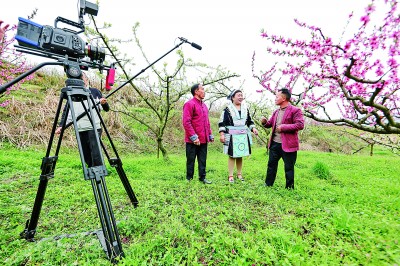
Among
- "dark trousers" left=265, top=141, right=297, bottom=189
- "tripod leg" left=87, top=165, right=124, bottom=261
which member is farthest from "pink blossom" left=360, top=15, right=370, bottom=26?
"tripod leg" left=87, top=165, right=124, bottom=261

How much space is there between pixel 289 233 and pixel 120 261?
1.70 meters

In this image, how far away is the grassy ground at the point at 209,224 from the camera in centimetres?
181

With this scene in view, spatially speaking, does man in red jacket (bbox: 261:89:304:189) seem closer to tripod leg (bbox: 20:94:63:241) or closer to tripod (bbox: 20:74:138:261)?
tripod (bbox: 20:74:138:261)

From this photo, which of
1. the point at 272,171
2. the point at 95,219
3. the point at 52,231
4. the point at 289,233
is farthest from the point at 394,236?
the point at 52,231

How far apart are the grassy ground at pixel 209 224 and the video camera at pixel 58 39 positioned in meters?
1.80

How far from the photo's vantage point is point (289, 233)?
2.17 m

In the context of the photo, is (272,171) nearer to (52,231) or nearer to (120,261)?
(120,261)

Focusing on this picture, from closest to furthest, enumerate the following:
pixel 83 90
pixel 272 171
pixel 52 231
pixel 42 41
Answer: pixel 42 41
pixel 83 90
pixel 52 231
pixel 272 171

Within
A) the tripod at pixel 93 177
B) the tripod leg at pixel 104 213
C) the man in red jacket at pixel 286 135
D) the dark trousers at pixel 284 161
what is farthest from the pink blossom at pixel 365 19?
the tripod leg at pixel 104 213

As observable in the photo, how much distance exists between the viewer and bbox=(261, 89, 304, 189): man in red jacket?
12.1 feet

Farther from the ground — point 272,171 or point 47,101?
point 47,101

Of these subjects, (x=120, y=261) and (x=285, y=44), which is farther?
(x=285, y=44)

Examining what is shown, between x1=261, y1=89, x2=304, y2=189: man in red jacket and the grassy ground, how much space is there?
0.41 meters

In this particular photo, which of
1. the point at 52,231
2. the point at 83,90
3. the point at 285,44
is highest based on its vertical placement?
the point at 285,44
